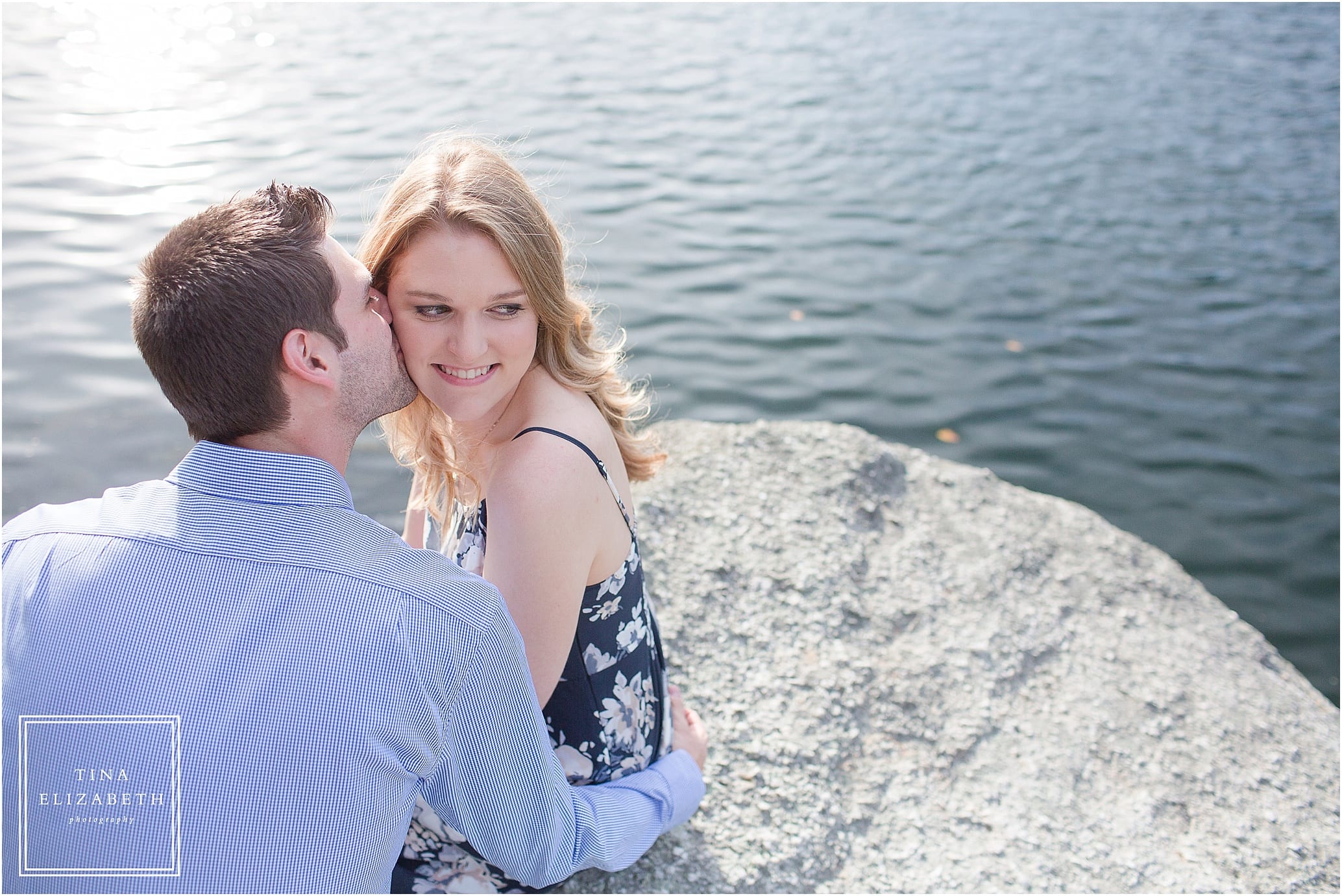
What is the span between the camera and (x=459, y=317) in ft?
7.18

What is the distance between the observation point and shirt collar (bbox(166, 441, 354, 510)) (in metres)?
1.63

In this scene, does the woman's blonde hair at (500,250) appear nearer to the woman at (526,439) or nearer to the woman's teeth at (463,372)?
the woman at (526,439)

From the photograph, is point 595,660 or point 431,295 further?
point 595,660

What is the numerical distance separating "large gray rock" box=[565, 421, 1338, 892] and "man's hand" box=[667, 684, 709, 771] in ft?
0.73

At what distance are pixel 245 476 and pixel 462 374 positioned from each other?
2.21 ft

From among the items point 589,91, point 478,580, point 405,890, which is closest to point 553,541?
point 478,580

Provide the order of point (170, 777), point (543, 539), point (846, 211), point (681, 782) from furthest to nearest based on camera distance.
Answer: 1. point (846, 211)
2. point (681, 782)
3. point (543, 539)
4. point (170, 777)

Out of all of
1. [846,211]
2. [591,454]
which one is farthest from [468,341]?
[846,211]

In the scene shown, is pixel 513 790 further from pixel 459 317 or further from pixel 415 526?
pixel 415 526

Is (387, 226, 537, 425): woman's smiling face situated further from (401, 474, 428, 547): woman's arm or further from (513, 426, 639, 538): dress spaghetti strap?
(401, 474, 428, 547): woman's arm

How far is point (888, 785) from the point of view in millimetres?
3076

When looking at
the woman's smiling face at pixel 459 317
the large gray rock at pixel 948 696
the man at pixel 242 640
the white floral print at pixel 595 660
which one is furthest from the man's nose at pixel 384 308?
the large gray rock at pixel 948 696

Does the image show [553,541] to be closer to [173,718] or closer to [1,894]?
[173,718]

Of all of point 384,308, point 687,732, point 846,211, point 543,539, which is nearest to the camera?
point 543,539
